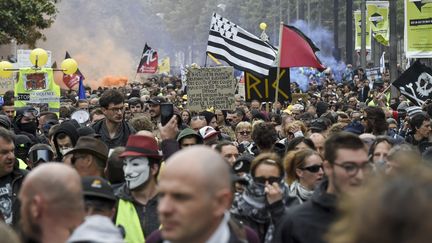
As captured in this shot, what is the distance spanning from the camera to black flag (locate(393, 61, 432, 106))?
17375 mm

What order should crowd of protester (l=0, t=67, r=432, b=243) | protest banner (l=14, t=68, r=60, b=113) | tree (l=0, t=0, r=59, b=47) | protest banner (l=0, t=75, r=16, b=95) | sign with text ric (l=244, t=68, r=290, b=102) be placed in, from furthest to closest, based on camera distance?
tree (l=0, t=0, r=59, b=47), protest banner (l=0, t=75, r=16, b=95), protest banner (l=14, t=68, r=60, b=113), sign with text ric (l=244, t=68, r=290, b=102), crowd of protester (l=0, t=67, r=432, b=243)

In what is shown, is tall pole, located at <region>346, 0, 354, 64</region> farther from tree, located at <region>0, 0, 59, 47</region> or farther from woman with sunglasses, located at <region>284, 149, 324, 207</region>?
woman with sunglasses, located at <region>284, 149, 324, 207</region>

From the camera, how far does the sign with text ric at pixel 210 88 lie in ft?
57.4

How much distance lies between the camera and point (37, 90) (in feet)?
60.8

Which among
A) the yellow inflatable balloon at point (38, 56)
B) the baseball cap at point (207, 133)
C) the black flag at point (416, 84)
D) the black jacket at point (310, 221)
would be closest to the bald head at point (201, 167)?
the black jacket at point (310, 221)

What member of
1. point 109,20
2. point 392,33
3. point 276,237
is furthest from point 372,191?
point 109,20

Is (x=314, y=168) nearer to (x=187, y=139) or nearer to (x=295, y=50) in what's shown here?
(x=187, y=139)

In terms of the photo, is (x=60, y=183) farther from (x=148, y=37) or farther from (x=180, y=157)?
(x=148, y=37)

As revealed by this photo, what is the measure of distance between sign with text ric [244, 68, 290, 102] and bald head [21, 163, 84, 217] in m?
13.6

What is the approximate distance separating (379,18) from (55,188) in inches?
1574

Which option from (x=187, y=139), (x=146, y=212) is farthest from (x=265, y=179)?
(x=187, y=139)

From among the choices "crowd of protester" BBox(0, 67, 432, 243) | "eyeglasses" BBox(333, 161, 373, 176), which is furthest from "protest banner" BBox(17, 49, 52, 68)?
"eyeglasses" BBox(333, 161, 373, 176)

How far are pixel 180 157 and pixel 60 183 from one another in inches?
26.5

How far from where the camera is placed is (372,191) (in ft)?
10.2
